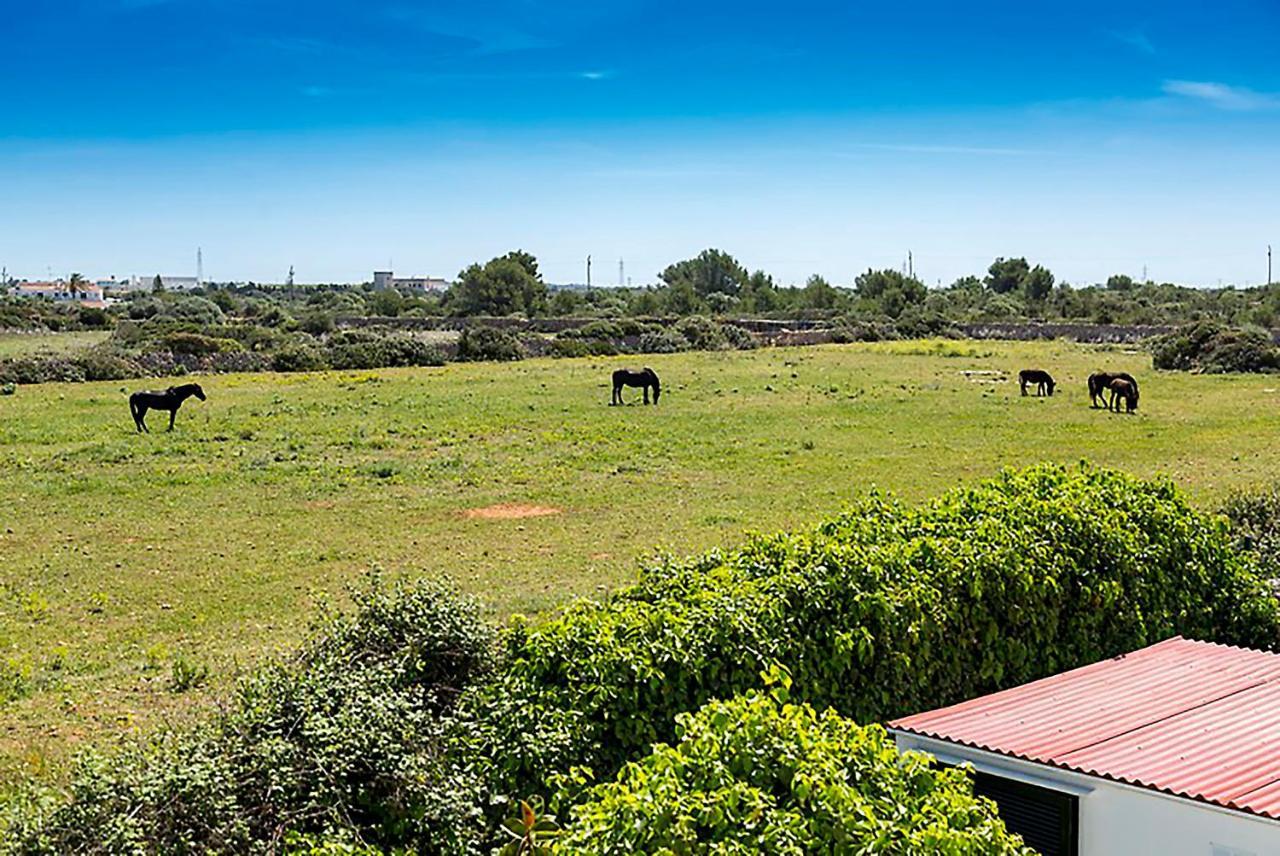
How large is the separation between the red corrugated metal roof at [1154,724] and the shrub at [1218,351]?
39893mm

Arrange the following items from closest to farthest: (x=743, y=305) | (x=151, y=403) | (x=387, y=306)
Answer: (x=151, y=403) < (x=387, y=306) < (x=743, y=305)

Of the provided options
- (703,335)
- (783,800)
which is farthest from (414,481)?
(703,335)

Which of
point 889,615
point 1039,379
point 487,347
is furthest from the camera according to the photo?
point 487,347

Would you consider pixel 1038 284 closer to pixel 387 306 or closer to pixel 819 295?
pixel 819 295

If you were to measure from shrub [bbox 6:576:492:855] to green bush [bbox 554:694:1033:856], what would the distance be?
66.1 inches

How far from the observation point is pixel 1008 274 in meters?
151

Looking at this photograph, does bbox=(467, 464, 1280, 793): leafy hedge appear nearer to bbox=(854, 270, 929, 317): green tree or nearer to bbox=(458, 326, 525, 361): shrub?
bbox=(458, 326, 525, 361): shrub

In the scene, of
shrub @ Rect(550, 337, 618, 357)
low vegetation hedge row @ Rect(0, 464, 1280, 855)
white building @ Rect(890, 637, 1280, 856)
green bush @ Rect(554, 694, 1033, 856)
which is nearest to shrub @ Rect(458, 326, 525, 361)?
shrub @ Rect(550, 337, 618, 357)

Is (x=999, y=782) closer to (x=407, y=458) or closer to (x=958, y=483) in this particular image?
(x=958, y=483)

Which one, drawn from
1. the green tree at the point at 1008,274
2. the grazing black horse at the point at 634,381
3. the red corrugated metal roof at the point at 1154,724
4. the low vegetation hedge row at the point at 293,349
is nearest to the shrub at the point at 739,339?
the low vegetation hedge row at the point at 293,349

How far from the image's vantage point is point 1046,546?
33.8 feet

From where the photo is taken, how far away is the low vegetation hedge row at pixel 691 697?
536cm

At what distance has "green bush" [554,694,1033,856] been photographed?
16.4 ft

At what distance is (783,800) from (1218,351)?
4691 cm
